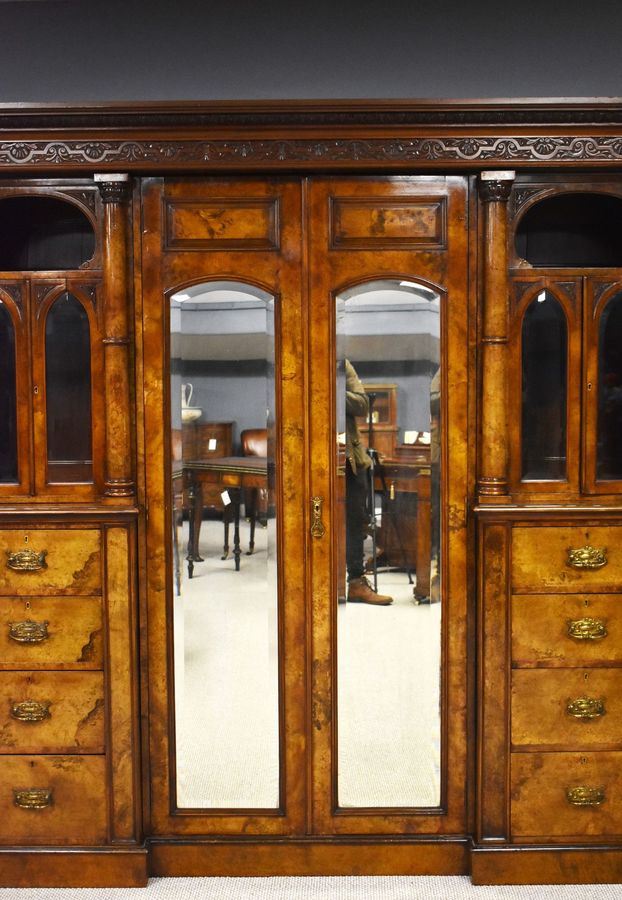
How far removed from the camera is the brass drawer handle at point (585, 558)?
7.49 feet

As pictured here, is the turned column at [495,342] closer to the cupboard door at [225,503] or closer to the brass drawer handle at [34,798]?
the cupboard door at [225,503]

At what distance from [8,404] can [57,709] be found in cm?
93

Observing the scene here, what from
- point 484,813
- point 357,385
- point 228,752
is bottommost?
point 484,813

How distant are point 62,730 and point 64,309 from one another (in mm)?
1265

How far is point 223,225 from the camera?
2291 millimetres

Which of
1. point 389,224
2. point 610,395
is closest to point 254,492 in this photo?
point 389,224

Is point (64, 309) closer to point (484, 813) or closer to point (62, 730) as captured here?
→ point (62, 730)

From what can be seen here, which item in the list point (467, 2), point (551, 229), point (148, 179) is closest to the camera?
point (148, 179)

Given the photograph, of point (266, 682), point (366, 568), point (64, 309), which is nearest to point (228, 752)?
point (266, 682)

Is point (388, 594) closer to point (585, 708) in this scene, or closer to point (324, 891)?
point (585, 708)

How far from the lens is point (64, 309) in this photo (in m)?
2.32

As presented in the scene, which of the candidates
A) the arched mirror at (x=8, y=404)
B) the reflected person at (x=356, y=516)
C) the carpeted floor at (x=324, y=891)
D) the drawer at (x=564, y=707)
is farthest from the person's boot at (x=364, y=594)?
the arched mirror at (x=8, y=404)

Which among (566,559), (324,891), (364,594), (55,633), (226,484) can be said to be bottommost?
(324,891)

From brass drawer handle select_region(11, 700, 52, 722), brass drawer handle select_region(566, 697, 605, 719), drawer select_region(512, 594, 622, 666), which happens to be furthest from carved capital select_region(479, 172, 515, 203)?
brass drawer handle select_region(11, 700, 52, 722)
